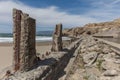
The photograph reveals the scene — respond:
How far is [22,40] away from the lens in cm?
970

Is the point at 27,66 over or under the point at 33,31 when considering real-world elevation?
under

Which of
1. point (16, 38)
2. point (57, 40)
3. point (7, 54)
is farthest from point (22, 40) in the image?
point (7, 54)

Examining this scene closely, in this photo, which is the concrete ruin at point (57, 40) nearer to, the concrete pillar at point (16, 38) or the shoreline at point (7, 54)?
the shoreline at point (7, 54)

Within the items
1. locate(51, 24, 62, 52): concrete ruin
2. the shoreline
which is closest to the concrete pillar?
the shoreline

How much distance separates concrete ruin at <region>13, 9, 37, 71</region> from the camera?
9.60 meters

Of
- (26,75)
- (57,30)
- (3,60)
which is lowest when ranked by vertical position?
(3,60)

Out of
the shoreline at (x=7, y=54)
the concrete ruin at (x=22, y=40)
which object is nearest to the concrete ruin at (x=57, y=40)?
the shoreline at (x=7, y=54)

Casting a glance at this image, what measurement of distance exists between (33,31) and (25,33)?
1.95ft

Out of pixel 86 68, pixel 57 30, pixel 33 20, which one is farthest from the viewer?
pixel 57 30

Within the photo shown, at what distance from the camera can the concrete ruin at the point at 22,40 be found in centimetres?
960

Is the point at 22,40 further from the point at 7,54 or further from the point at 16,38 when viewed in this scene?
the point at 7,54

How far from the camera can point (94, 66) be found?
12602 millimetres

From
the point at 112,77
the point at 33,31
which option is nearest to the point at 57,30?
the point at 33,31

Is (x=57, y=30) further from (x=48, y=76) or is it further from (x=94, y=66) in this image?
(x=48, y=76)
